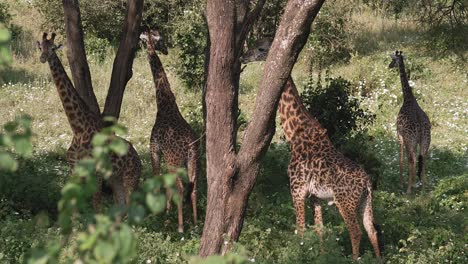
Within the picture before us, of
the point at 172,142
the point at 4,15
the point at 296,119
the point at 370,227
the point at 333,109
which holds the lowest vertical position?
the point at 370,227

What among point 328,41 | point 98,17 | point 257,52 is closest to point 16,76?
point 98,17

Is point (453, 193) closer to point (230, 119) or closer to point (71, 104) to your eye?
point (230, 119)

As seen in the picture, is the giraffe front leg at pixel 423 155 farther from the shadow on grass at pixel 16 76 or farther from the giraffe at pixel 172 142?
the shadow on grass at pixel 16 76

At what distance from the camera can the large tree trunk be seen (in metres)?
6.22

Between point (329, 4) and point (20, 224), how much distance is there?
43.3 ft

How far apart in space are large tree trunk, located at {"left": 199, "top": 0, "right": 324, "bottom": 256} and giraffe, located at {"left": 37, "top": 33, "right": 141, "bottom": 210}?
2.21 meters

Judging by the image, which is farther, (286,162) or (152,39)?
(286,162)

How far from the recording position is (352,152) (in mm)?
11031

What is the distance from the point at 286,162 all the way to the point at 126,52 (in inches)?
125

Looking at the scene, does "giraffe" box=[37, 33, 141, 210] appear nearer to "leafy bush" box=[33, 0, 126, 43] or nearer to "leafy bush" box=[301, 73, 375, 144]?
"leafy bush" box=[301, 73, 375, 144]

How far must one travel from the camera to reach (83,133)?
28.0 feet

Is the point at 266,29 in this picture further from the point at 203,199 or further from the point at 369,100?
the point at 203,199

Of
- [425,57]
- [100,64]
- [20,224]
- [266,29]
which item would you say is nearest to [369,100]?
[425,57]

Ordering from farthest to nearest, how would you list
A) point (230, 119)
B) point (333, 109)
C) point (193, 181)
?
1. point (333, 109)
2. point (193, 181)
3. point (230, 119)
